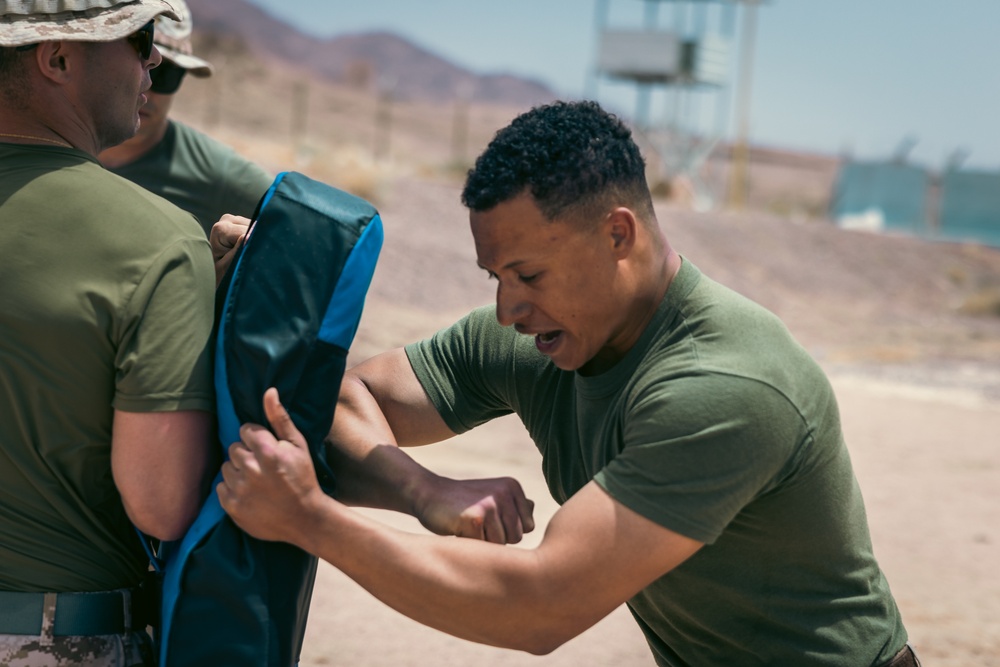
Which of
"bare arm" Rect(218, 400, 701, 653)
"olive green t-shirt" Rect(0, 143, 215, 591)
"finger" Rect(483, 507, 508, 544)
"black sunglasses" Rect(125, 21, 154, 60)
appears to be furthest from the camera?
"finger" Rect(483, 507, 508, 544)

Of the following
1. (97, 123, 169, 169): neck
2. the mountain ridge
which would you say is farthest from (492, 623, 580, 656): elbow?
the mountain ridge

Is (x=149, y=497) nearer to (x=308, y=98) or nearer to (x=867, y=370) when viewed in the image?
(x=867, y=370)

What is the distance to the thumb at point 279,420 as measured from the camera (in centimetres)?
191

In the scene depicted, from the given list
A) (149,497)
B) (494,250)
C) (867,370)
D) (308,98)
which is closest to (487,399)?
(494,250)

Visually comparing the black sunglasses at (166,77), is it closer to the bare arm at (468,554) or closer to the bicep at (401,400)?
the bicep at (401,400)

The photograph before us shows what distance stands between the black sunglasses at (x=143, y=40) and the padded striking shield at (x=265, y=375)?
1.14 feet

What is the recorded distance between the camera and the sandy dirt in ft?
16.6

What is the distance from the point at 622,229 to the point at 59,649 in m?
1.25

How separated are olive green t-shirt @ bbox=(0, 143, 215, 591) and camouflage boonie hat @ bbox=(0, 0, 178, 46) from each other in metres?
0.19

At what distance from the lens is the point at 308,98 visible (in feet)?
175

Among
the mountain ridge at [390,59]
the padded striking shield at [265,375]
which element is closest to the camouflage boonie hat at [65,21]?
the padded striking shield at [265,375]

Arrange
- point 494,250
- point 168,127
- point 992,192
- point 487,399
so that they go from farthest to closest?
1. point 992,192
2. point 168,127
3. point 487,399
4. point 494,250

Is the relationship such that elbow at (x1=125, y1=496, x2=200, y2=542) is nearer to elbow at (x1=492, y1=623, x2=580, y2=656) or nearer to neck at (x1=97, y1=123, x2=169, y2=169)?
elbow at (x1=492, y1=623, x2=580, y2=656)

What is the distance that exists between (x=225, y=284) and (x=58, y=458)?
1.31 ft
